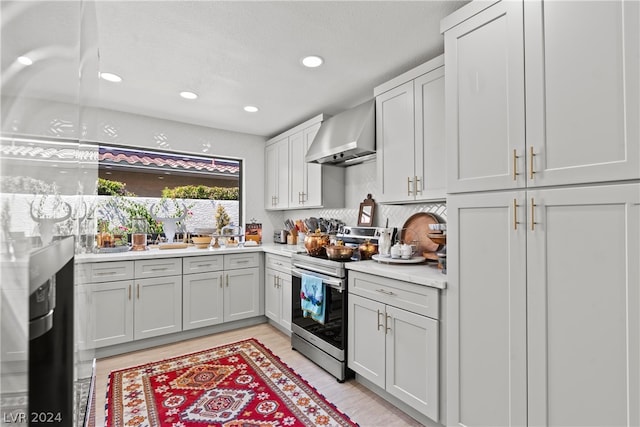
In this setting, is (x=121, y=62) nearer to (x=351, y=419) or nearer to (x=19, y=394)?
(x=19, y=394)

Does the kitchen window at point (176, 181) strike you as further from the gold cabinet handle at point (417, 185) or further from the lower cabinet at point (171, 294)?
the gold cabinet handle at point (417, 185)

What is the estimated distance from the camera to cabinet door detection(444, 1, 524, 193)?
4.75ft

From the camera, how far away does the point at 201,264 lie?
3.36m

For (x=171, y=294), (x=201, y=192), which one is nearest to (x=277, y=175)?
(x=201, y=192)

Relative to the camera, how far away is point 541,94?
1.36 m

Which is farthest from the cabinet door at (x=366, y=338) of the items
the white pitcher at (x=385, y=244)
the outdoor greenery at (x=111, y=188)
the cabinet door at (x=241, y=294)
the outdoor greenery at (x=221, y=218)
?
the outdoor greenery at (x=111, y=188)

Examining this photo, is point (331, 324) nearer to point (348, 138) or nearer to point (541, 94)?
point (348, 138)

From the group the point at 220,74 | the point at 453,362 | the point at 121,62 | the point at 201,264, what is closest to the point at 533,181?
the point at 453,362

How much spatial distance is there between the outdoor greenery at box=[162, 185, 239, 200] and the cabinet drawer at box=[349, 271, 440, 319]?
254 centimetres

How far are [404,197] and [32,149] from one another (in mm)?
2312

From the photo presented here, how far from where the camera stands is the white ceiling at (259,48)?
178 centimetres

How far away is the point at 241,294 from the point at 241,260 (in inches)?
15.3

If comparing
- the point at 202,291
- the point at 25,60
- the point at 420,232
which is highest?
the point at 25,60

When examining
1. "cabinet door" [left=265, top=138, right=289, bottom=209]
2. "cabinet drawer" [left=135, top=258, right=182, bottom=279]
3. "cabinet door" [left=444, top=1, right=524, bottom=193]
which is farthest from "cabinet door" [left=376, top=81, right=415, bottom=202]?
"cabinet drawer" [left=135, top=258, right=182, bottom=279]
